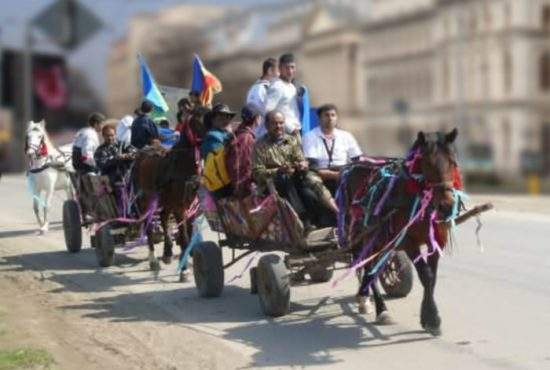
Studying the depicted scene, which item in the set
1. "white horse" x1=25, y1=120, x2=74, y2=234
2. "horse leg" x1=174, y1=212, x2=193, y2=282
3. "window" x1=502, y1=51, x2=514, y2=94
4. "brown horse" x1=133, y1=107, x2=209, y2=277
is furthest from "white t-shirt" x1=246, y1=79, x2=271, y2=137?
"window" x1=502, y1=51, x2=514, y2=94

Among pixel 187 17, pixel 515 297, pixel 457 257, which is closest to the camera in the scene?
pixel 515 297

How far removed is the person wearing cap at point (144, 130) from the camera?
47.6 feet

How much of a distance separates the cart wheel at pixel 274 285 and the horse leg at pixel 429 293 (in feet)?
4.58

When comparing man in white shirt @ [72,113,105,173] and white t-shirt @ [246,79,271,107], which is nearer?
white t-shirt @ [246,79,271,107]

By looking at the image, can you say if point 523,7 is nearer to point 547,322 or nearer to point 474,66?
point 474,66

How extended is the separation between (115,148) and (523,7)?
278 ft

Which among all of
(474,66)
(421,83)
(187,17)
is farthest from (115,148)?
(187,17)

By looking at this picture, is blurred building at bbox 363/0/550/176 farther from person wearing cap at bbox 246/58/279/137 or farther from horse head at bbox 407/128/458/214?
horse head at bbox 407/128/458/214

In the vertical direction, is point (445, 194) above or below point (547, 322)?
above

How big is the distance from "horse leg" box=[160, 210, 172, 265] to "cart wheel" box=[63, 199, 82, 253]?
6.72 feet

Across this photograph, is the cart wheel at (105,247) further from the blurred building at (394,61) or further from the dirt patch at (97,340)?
the blurred building at (394,61)

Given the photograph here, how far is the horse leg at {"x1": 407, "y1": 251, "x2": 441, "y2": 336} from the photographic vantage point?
9.70m

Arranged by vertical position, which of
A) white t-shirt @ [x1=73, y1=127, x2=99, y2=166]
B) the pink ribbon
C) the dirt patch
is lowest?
the dirt patch

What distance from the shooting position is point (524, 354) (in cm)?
916
